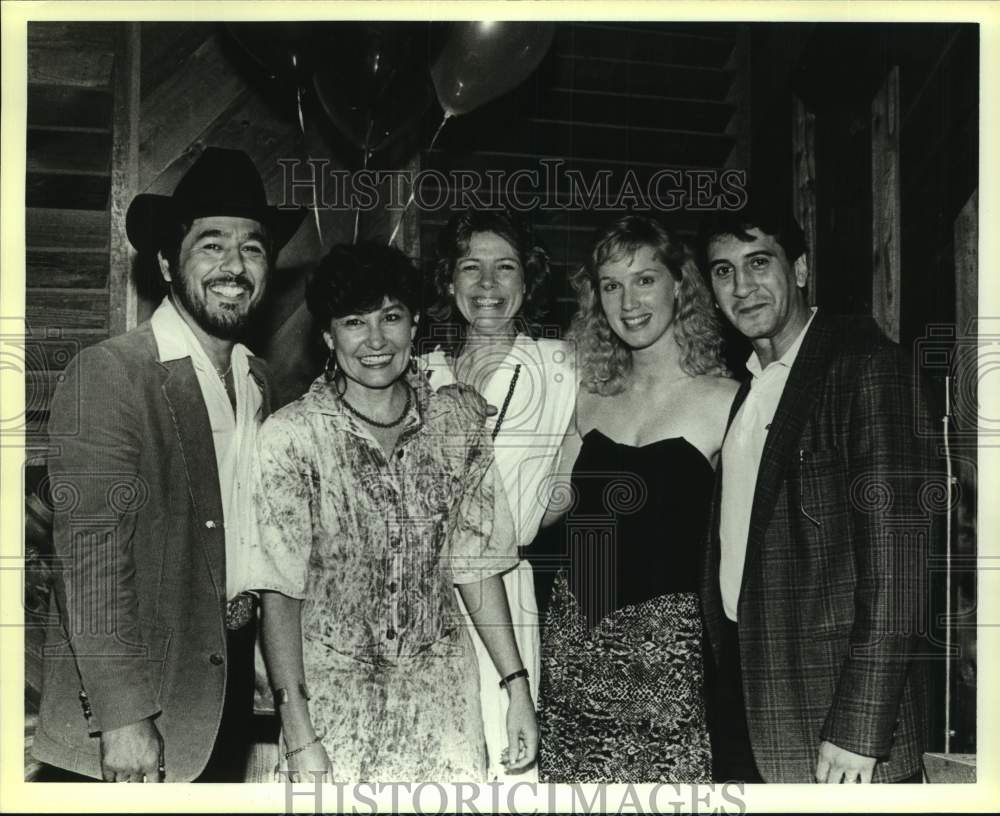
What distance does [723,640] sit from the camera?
2.73 meters

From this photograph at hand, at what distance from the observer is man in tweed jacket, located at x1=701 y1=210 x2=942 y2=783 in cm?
268

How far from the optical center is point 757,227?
9.14 ft

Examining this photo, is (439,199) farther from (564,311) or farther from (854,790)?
(854,790)

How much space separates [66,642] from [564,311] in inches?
60.8

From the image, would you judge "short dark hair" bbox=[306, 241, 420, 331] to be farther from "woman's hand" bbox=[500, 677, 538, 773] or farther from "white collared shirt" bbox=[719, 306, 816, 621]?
"woman's hand" bbox=[500, 677, 538, 773]

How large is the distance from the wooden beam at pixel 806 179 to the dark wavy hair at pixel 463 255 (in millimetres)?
683

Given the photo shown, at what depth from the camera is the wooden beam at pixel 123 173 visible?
281 cm

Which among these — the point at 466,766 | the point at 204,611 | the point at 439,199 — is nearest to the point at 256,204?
Answer: the point at 439,199

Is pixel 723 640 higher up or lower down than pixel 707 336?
lower down

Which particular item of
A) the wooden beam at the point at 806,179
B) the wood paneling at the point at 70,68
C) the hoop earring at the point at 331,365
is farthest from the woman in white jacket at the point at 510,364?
the wood paneling at the point at 70,68

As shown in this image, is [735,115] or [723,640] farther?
[735,115]

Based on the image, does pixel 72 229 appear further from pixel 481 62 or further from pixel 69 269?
pixel 481 62

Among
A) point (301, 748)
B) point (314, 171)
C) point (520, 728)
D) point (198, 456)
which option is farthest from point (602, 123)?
point (301, 748)

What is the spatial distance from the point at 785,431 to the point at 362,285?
113 cm
